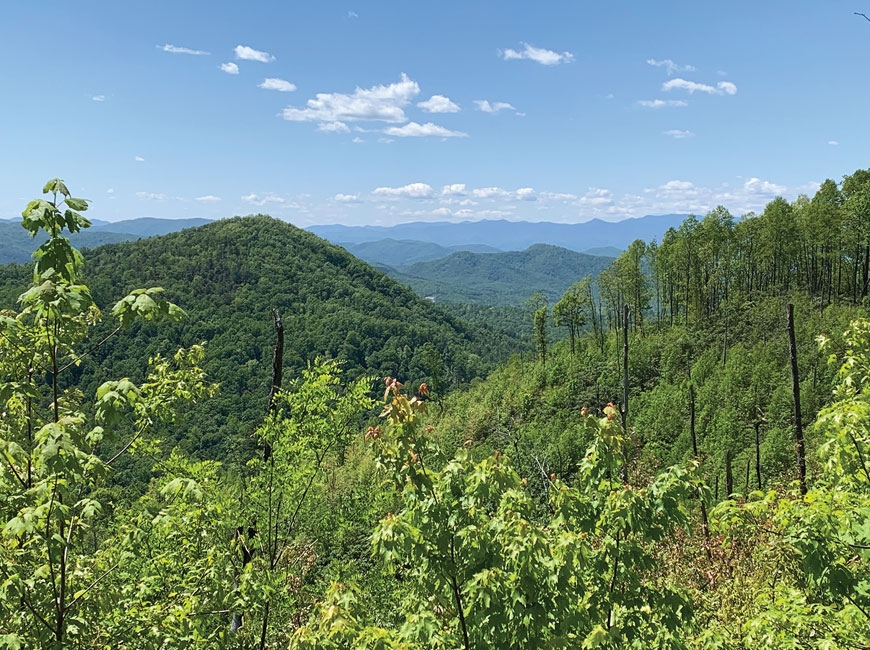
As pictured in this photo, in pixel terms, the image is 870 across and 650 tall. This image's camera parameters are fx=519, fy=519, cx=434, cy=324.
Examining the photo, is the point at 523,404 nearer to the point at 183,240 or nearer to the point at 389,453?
the point at 389,453

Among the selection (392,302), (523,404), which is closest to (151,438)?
(523,404)

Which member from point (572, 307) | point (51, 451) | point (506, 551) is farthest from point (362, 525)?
point (572, 307)

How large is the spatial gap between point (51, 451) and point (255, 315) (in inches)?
4399

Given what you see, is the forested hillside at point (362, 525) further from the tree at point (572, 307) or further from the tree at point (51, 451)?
the tree at point (572, 307)

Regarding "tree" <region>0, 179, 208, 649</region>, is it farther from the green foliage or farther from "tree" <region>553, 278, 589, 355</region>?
"tree" <region>553, 278, 589, 355</region>

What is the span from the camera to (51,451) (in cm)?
296

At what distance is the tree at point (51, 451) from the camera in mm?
3227

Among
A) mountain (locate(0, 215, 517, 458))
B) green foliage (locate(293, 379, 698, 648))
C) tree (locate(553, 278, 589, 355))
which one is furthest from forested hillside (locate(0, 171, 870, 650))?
mountain (locate(0, 215, 517, 458))

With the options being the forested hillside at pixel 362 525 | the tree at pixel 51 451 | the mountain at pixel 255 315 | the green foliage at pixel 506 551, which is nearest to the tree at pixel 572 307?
the mountain at pixel 255 315

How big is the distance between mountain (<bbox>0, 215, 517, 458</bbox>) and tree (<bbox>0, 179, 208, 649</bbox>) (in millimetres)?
69552

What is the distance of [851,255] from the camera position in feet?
123

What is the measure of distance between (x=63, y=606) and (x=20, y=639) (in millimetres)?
349

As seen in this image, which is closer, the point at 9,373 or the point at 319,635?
the point at 319,635

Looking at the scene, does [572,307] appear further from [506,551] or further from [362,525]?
[506,551]
